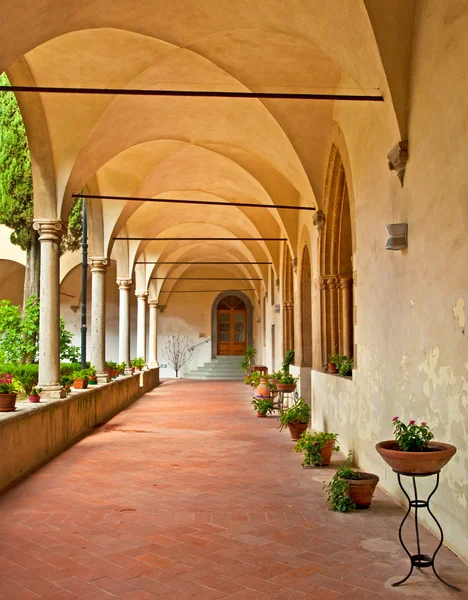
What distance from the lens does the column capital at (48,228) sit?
8.29m

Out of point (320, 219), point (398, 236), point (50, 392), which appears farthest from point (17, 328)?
point (398, 236)

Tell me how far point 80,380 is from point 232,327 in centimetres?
1809

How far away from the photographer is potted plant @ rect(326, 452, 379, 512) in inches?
187

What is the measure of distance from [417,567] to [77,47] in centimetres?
611

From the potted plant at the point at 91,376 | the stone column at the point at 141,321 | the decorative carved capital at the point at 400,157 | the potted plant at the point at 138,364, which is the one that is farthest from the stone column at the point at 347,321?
the stone column at the point at 141,321

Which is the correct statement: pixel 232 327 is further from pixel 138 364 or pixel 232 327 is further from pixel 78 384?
pixel 78 384

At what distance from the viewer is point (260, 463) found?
22.1 ft

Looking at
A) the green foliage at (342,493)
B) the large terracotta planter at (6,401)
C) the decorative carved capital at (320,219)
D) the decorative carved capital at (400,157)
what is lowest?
the green foliage at (342,493)

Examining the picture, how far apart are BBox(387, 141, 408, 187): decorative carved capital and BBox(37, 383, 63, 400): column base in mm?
5231

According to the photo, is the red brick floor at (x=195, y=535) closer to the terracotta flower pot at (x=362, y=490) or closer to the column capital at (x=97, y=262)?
the terracotta flower pot at (x=362, y=490)

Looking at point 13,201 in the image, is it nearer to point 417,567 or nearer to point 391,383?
point 391,383

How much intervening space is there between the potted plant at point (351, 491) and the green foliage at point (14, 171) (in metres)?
9.01

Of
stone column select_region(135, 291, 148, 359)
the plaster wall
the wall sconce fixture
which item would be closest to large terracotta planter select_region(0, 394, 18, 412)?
the plaster wall

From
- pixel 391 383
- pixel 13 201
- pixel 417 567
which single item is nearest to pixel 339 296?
pixel 391 383
